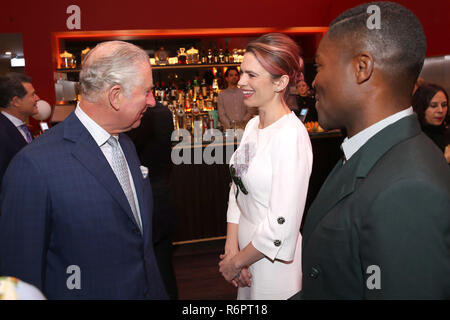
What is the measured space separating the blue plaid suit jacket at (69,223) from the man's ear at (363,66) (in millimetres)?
880

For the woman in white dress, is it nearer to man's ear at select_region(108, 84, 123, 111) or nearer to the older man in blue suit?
the older man in blue suit

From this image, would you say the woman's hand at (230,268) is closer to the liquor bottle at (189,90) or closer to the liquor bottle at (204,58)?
the liquor bottle at (189,90)

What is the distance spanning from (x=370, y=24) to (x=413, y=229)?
51 centimetres

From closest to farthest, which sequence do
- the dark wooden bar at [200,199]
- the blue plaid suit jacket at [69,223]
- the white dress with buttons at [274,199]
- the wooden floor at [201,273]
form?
1. the blue plaid suit jacket at [69,223]
2. the white dress with buttons at [274,199]
3. the wooden floor at [201,273]
4. the dark wooden bar at [200,199]

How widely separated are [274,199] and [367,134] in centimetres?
73

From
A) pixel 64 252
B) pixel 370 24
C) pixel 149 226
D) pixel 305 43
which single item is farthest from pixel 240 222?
pixel 305 43

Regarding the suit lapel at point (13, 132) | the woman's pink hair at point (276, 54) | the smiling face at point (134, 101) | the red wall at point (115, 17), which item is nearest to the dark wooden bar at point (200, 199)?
the suit lapel at point (13, 132)

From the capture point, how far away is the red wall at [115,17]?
617 centimetres

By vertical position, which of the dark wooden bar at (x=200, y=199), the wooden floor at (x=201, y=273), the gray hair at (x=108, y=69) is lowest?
the wooden floor at (x=201, y=273)

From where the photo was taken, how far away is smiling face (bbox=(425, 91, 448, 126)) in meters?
2.98

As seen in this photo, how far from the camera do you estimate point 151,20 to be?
252 inches
